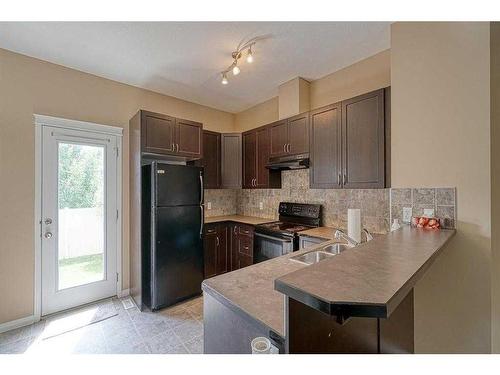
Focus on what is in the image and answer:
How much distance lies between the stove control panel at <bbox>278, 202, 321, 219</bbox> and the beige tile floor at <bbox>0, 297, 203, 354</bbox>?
5.64 ft

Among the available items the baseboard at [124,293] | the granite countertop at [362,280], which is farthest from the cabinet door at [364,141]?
the baseboard at [124,293]

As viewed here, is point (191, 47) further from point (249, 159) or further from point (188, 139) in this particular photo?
point (249, 159)

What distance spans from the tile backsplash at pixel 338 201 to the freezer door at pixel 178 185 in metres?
0.99

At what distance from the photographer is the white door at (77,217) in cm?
263

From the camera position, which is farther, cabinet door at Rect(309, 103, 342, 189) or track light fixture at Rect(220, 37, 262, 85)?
cabinet door at Rect(309, 103, 342, 189)

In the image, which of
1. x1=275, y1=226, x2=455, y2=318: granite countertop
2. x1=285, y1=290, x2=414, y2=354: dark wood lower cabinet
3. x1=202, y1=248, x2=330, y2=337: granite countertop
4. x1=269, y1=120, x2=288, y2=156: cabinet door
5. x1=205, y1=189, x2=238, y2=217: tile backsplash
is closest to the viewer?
x1=275, y1=226, x2=455, y2=318: granite countertop

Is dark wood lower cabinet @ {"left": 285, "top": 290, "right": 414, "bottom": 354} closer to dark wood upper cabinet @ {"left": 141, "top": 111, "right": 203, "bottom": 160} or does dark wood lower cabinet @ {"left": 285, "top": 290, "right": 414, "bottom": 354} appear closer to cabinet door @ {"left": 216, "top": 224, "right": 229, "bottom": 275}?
cabinet door @ {"left": 216, "top": 224, "right": 229, "bottom": 275}

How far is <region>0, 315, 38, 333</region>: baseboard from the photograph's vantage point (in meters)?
2.35

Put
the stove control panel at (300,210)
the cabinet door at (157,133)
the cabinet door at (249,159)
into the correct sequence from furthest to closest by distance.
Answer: the cabinet door at (249,159) < the stove control panel at (300,210) < the cabinet door at (157,133)

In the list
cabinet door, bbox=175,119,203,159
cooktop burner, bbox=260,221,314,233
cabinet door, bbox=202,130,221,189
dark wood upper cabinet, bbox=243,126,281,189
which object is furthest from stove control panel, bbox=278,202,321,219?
cabinet door, bbox=175,119,203,159

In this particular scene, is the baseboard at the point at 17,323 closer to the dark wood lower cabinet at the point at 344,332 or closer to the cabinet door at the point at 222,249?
the cabinet door at the point at 222,249

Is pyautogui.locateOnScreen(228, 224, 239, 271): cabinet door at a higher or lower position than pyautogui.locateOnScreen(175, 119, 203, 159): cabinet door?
lower
